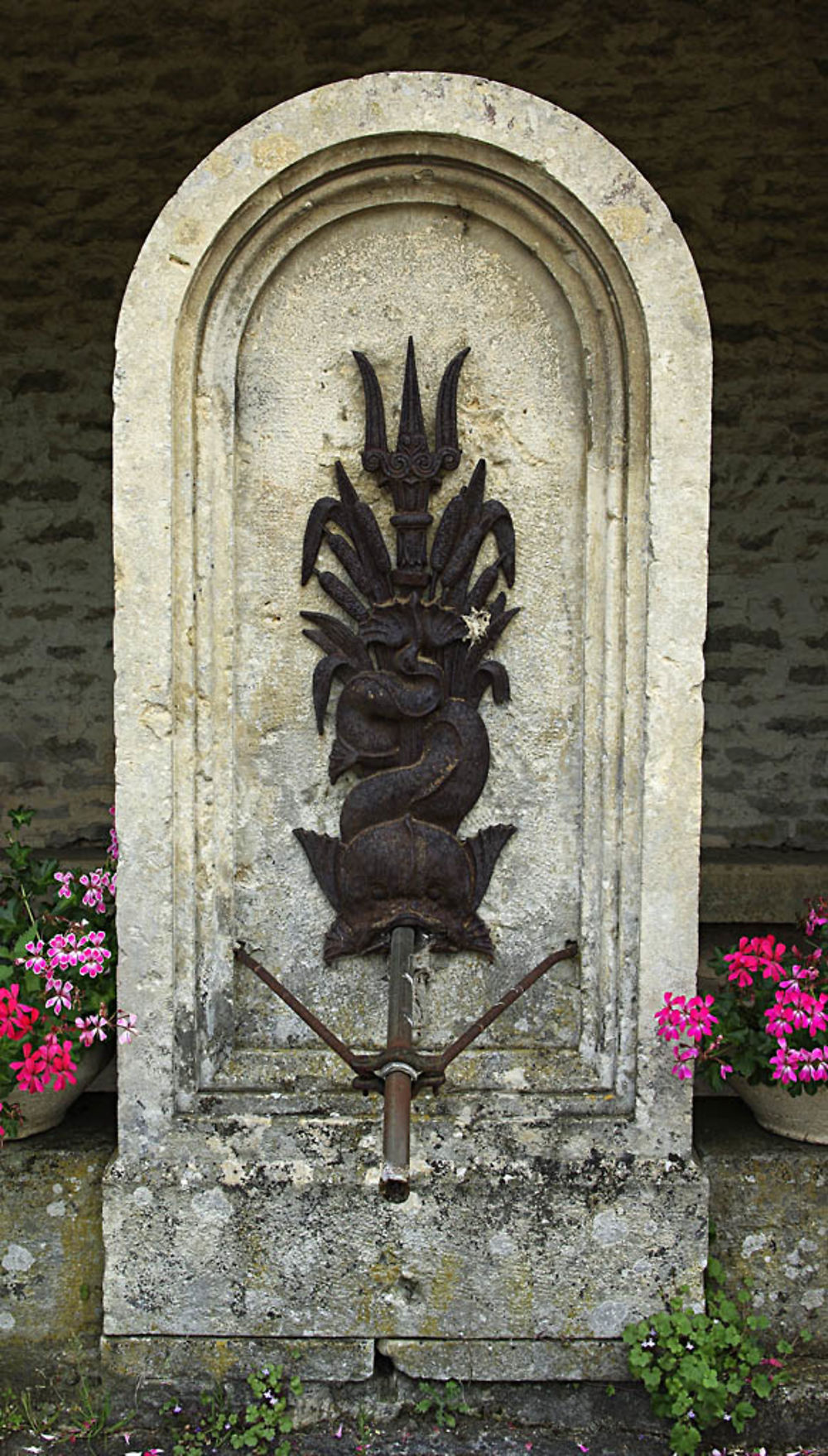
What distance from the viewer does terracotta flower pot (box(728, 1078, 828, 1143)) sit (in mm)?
2545

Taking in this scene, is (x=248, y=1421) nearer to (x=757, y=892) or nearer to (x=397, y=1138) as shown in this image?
(x=397, y=1138)

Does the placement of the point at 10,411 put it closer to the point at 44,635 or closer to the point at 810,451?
the point at 44,635

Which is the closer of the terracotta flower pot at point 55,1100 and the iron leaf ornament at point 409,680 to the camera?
the iron leaf ornament at point 409,680

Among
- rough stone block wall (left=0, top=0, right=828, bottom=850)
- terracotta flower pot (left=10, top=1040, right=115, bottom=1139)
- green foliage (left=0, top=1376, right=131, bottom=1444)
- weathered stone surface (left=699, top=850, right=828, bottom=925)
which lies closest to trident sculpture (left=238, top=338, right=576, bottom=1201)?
terracotta flower pot (left=10, top=1040, right=115, bottom=1139)

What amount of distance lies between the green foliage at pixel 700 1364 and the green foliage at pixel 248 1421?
0.65 meters

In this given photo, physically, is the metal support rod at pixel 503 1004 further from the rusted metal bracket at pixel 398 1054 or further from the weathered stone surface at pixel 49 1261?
the weathered stone surface at pixel 49 1261

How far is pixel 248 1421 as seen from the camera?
237 centimetres

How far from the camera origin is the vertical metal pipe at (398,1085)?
1851 millimetres

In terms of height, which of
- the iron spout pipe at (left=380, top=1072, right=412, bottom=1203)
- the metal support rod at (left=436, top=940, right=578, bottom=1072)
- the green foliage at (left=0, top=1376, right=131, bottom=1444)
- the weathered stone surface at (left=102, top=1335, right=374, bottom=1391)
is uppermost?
the metal support rod at (left=436, top=940, right=578, bottom=1072)

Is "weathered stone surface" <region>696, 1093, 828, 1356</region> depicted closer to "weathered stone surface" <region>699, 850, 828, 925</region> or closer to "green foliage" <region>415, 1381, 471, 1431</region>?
"green foliage" <region>415, 1381, 471, 1431</region>

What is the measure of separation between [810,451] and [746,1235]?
3359mm

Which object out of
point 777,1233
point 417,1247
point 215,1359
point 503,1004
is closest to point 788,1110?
point 777,1233

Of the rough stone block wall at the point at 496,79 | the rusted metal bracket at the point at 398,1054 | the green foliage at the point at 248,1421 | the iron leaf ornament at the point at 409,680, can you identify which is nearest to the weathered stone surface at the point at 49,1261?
the green foliage at the point at 248,1421

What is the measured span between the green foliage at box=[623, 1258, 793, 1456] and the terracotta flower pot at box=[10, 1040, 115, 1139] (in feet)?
3.78
